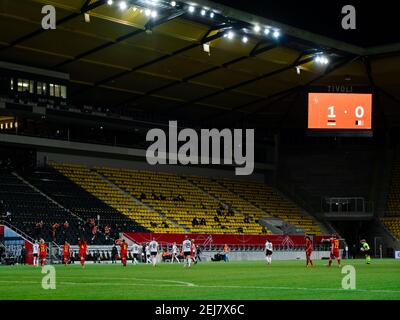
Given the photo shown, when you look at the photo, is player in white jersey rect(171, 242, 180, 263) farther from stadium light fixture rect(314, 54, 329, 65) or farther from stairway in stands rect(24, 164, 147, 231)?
stadium light fixture rect(314, 54, 329, 65)

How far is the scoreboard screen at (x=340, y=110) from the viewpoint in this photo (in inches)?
2115

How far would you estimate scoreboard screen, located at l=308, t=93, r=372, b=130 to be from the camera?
5372 cm

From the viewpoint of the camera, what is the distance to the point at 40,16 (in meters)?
45.7

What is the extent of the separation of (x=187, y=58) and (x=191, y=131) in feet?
46.5

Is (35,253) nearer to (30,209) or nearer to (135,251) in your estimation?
(135,251)

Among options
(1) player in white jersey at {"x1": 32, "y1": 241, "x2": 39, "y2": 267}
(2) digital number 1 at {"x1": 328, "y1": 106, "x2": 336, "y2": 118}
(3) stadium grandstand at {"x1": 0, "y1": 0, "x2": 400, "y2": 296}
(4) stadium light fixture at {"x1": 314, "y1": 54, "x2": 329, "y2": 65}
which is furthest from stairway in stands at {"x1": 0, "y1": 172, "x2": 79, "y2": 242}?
(4) stadium light fixture at {"x1": 314, "y1": 54, "x2": 329, "y2": 65}

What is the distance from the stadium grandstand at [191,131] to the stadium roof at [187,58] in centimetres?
15

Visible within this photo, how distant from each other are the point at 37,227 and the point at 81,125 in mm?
14878

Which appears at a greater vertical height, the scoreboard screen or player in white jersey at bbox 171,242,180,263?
the scoreboard screen

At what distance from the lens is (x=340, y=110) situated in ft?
177

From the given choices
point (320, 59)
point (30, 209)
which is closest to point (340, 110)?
point (320, 59)

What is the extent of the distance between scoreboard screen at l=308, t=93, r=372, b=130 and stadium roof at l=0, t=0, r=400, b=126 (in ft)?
13.5

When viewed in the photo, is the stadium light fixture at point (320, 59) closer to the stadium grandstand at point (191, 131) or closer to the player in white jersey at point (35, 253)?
the stadium grandstand at point (191, 131)
